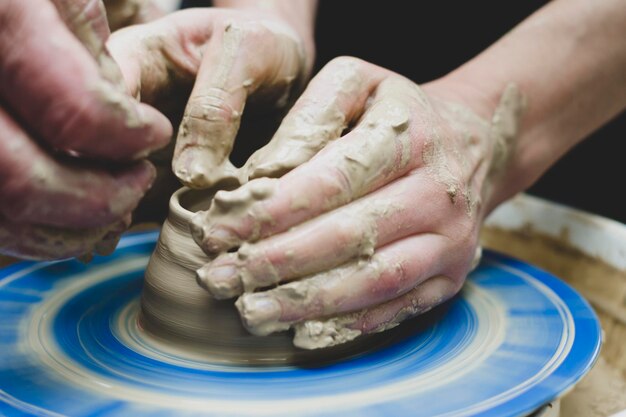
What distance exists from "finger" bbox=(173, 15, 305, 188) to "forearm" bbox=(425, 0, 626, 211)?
33cm

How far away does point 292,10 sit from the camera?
167 centimetres

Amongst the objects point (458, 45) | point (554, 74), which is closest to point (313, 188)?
point (554, 74)

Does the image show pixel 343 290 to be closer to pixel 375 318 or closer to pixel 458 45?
pixel 375 318

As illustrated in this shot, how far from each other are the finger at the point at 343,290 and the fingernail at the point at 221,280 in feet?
0.05

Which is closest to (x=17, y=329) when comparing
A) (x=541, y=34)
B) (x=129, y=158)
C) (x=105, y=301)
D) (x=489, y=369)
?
(x=105, y=301)

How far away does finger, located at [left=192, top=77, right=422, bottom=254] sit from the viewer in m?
0.79

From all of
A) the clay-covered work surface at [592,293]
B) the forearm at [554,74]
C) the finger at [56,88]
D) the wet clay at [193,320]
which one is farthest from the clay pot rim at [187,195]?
the clay-covered work surface at [592,293]

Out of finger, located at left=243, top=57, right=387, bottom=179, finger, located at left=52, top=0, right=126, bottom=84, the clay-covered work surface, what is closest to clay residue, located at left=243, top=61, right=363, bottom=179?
finger, located at left=243, top=57, right=387, bottom=179

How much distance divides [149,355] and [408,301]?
366 mm

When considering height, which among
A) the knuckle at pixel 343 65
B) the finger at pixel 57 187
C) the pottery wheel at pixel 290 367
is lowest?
→ the pottery wheel at pixel 290 367

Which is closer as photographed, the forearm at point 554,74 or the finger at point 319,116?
the finger at point 319,116

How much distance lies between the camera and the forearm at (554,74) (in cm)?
129

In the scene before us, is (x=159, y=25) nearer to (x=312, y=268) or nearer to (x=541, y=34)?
(x=312, y=268)

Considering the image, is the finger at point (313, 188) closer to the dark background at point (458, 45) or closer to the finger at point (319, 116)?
the finger at point (319, 116)
